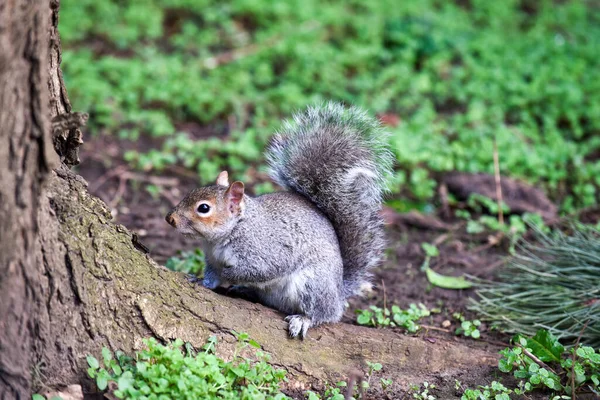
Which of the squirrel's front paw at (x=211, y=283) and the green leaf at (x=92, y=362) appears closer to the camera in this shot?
the green leaf at (x=92, y=362)

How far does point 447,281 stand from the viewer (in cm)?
382

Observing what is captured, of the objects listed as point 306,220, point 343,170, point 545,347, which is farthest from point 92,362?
point 545,347

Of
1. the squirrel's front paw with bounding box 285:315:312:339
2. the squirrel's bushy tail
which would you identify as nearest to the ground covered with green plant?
the squirrel's front paw with bounding box 285:315:312:339

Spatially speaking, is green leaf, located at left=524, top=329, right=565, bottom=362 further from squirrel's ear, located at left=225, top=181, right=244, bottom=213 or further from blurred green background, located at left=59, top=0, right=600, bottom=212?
blurred green background, located at left=59, top=0, right=600, bottom=212

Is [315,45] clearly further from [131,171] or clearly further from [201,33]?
[131,171]

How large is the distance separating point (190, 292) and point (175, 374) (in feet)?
1.52

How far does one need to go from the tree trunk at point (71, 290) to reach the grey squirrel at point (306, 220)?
0.47ft

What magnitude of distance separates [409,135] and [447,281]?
1813mm

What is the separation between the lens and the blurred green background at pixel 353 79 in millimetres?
5141

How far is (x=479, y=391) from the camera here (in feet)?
8.79

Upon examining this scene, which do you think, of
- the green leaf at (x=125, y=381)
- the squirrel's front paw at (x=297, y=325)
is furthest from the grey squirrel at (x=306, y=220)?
the green leaf at (x=125, y=381)

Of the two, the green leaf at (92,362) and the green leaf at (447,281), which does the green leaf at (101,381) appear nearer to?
the green leaf at (92,362)

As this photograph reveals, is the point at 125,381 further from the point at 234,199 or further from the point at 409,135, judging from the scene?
the point at 409,135

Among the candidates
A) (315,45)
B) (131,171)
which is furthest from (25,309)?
(315,45)
